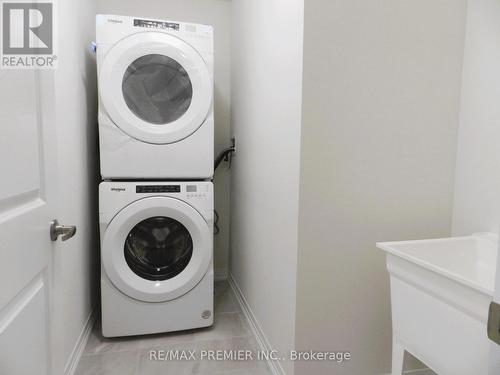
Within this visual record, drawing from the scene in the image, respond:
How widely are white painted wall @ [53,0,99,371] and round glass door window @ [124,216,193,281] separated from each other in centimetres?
27

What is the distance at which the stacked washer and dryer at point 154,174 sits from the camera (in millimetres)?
1870

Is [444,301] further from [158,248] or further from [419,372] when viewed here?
[158,248]

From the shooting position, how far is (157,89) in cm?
198

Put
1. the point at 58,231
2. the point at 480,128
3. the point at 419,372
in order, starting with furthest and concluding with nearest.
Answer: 1. the point at 419,372
2. the point at 480,128
3. the point at 58,231

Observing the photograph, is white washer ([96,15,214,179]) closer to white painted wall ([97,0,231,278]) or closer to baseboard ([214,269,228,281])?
white painted wall ([97,0,231,278])

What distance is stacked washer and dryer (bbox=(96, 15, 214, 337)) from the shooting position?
187 cm

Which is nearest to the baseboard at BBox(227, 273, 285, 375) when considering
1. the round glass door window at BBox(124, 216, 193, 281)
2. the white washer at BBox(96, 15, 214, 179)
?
the round glass door window at BBox(124, 216, 193, 281)

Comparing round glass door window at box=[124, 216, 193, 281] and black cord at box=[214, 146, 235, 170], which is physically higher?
black cord at box=[214, 146, 235, 170]

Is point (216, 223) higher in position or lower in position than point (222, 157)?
lower

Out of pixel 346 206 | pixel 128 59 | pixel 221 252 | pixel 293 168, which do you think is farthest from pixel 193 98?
pixel 221 252

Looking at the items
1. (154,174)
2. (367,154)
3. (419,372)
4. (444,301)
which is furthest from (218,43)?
(419,372)

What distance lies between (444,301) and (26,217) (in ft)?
3.81

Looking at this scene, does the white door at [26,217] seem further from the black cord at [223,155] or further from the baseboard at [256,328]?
the black cord at [223,155]
